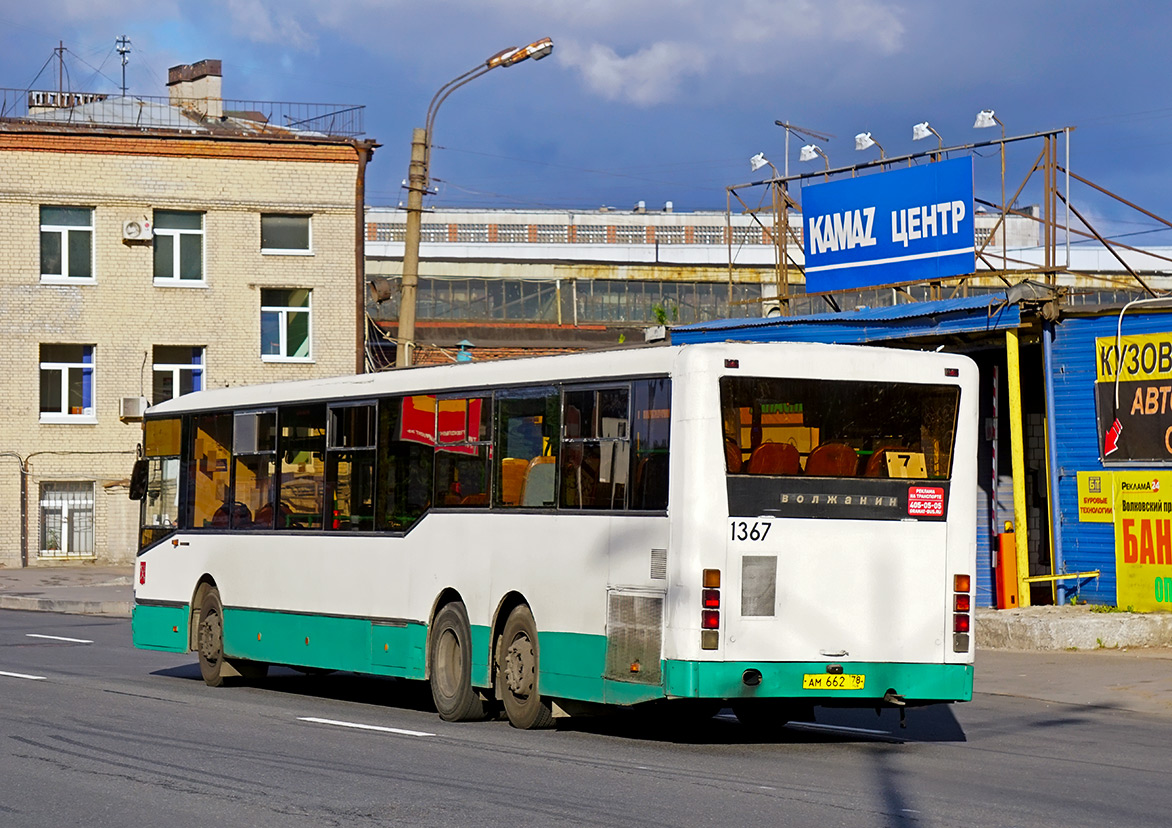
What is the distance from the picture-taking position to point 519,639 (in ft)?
43.9

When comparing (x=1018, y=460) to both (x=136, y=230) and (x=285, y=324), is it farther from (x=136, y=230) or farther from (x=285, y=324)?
(x=136, y=230)

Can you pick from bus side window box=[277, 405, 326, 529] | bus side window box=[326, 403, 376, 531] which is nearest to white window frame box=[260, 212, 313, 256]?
bus side window box=[277, 405, 326, 529]

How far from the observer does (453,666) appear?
46.7ft

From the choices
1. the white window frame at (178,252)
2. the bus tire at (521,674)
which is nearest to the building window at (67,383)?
the white window frame at (178,252)

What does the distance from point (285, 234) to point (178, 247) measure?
8.89 feet

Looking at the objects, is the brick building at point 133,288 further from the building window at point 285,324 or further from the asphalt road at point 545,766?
the asphalt road at point 545,766

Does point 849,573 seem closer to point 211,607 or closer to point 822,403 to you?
point 822,403

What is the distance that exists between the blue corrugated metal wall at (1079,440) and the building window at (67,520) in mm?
28060

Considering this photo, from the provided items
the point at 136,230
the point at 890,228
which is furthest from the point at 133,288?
the point at 890,228

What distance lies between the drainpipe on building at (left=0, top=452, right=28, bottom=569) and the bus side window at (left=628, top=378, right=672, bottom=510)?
32.7 metres

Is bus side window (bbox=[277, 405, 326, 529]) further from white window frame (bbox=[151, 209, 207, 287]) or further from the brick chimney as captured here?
the brick chimney

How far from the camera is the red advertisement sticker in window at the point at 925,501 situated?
12.4m

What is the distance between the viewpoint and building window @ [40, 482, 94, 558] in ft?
139

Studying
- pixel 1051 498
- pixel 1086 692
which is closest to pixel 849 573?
pixel 1086 692
